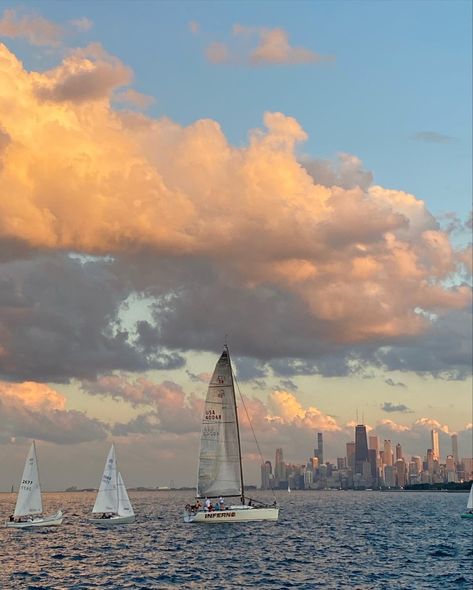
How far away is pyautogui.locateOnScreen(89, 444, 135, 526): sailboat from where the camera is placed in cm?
12988

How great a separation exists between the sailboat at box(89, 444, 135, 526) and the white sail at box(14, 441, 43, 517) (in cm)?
908

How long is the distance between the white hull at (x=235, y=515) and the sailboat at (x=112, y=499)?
16431mm

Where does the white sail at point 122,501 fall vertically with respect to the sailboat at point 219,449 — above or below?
below

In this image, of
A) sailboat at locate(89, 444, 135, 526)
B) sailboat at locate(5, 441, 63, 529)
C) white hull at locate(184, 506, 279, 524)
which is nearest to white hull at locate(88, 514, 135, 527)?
sailboat at locate(89, 444, 135, 526)

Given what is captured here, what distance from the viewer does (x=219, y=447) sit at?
12269cm

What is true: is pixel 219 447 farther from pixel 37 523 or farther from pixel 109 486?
pixel 37 523

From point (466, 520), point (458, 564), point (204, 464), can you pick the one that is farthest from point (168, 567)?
point (466, 520)

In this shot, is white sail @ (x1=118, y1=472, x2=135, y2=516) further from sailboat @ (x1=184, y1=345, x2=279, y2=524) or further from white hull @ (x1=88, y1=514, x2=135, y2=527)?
sailboat @ (x1=184, y1=345, x2=279, y2=524)

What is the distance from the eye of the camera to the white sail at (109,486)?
12975 centimetres

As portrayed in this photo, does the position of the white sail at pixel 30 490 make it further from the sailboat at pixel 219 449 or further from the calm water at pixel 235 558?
the sailboat at pixel 219 449

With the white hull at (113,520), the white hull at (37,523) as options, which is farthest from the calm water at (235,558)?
the white hull at (113,520)

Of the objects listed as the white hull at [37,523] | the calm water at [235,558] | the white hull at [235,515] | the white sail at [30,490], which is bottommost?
the calm water at [235,558]

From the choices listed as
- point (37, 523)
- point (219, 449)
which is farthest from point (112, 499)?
point (219, 449)

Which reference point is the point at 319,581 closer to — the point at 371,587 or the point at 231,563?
the point at 371,587
